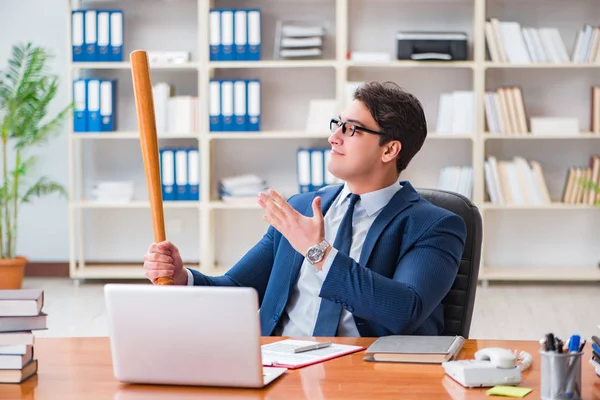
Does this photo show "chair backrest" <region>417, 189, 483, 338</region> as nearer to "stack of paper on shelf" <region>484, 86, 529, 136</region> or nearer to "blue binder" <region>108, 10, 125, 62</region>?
"stack of paper on shelf" <region>484, 86, 529, 136</region>

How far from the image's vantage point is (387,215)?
200cm

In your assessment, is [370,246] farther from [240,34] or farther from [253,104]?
[240,34]

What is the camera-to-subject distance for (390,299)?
1719 millimetres

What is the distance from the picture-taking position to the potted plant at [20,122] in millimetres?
5289

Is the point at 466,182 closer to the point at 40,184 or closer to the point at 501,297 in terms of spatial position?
the point at 501,297

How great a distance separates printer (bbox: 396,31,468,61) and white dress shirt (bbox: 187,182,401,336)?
11.2 ft

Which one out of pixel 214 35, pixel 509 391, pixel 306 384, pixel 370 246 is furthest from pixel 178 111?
pixel 509 391

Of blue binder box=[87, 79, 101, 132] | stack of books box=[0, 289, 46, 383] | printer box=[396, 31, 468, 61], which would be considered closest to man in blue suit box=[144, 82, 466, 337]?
stack of books box=[0, 289, 46, 383]

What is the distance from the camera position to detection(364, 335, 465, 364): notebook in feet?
4.92

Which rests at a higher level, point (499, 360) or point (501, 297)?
point (499, 360)

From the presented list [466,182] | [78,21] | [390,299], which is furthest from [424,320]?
[78,21]

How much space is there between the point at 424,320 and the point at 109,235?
4.35 m

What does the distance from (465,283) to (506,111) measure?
3.63 metres

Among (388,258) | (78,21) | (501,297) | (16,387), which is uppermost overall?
(78,21)
